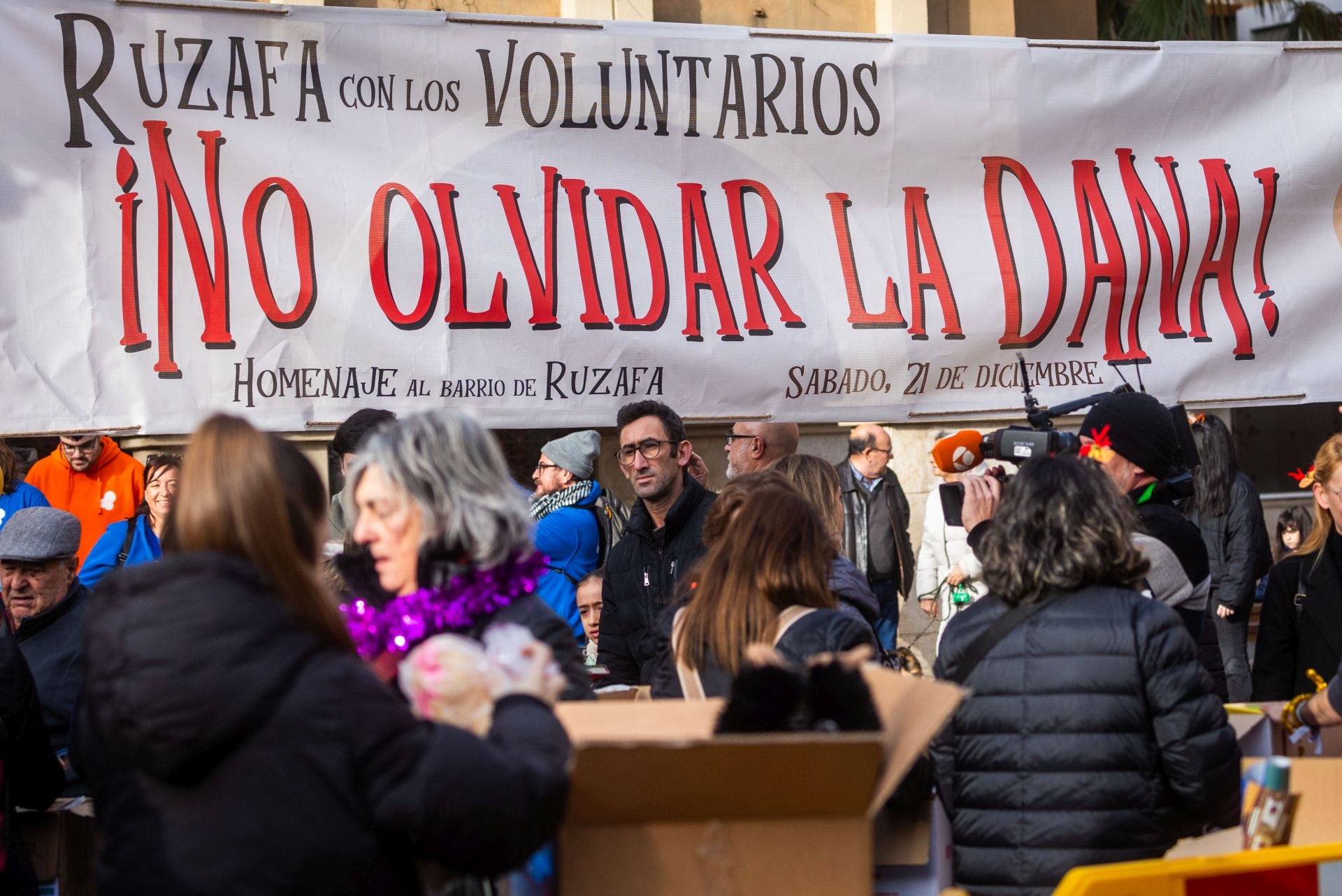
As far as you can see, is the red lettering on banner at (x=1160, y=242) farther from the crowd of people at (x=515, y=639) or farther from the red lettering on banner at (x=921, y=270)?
the crowd of people at (x=515, y=639)

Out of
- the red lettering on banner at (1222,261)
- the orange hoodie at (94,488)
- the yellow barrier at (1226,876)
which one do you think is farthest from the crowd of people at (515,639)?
the orange hoodie at (94,488)

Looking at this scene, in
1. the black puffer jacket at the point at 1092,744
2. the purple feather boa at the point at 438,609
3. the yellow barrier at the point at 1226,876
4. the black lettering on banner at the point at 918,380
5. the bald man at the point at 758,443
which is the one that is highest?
the black lettering on banner at the point at 918,380

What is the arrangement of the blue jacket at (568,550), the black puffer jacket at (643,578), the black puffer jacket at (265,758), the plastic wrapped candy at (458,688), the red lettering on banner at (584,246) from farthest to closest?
the blue jacket at (568,550), the red lettering on banner at (584,246), the black puffer jacket at (643,578), the plastic wrapped candy at (458,688), the black puffer jacket at (265,758)

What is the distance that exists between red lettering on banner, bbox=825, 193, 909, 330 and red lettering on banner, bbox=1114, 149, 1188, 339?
990 millimetres

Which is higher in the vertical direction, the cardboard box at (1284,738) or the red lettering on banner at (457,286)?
the red lettering on banner at (457,286)

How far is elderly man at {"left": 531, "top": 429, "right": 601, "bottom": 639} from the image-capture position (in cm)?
545

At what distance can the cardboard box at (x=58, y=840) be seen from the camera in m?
3.89

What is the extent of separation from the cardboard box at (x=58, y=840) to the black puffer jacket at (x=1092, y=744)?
7.77 ft

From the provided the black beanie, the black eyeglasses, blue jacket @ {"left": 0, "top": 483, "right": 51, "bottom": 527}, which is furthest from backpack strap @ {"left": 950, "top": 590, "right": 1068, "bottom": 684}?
blue jacket @ {"left": 0, "top": 483, "right": 51, "bottom": 527}

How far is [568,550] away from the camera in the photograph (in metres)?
5.53

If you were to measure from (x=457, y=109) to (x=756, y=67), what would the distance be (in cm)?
113

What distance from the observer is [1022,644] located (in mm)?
3080

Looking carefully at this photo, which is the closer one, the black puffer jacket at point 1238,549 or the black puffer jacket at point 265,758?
the black puffer jacket at point 265,758

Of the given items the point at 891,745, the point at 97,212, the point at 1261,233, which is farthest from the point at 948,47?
the point at 891,745
